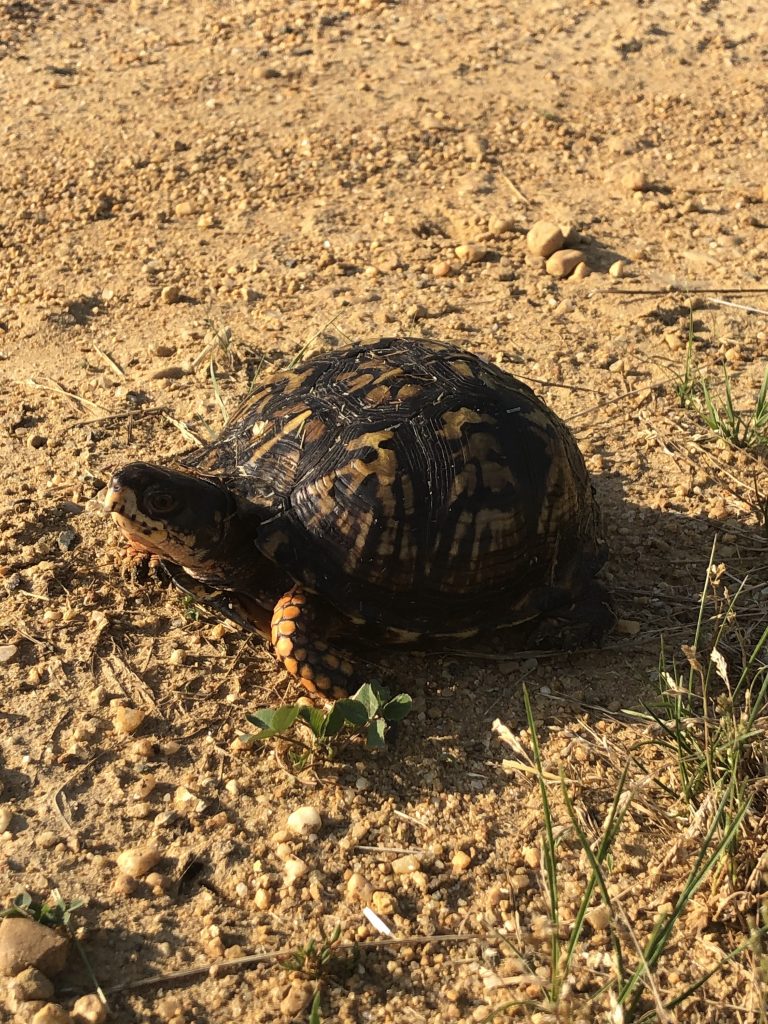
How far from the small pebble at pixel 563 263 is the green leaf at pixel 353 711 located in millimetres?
3473

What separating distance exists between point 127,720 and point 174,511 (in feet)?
2.26

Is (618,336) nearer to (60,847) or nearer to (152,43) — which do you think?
(60,847)

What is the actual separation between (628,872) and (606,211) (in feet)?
15.1

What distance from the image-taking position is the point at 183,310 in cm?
533

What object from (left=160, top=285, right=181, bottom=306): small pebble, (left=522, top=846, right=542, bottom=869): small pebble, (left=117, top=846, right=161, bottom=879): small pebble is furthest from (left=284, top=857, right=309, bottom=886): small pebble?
(left=160, top=285, right=181, bottom=306): small pebble

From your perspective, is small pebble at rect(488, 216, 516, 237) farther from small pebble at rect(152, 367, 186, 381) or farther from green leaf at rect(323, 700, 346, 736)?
green leaf at rect(323, 700, 346, 736)

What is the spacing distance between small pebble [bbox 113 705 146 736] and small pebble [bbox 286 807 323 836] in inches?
23.8

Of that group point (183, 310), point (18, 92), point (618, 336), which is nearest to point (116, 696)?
point (183, 310)

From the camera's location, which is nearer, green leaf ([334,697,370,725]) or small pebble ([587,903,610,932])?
small pebble ([587,903,610,932])

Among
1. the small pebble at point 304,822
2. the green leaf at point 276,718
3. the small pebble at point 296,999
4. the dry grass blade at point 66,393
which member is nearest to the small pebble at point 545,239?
the dry grass blade at point 66,393

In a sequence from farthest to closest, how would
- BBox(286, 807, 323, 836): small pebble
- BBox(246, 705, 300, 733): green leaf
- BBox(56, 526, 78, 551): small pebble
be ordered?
BBox(56, 526, 78, 551): small pebble → BBox(246, 705, 300, 733): green leaf → BBox(286, 807, 323, 836): small pebble

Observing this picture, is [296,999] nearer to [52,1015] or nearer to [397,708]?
[52,1015]

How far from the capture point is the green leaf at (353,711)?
3025mm

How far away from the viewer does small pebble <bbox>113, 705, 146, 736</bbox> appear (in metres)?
3.07
